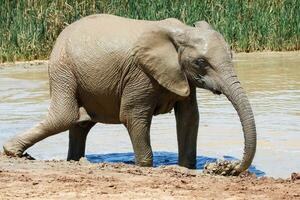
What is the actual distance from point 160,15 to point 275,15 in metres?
2.95

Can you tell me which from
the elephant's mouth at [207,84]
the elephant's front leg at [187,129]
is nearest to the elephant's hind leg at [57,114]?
the elephant's front leg at [187,129]

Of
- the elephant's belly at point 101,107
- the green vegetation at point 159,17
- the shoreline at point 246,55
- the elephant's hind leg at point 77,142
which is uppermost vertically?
the elephant's belly at point 101,107

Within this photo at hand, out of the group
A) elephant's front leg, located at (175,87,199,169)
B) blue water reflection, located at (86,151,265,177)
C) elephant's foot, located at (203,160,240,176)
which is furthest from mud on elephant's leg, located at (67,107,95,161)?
elephant's foot, located at (203,160,240,176)

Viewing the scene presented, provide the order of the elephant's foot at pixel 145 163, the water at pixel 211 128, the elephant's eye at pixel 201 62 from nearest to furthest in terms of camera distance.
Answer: the elephant's eye at pixel 201 62 → the elephant's foot at pixel 145 163 → the water at pixel 211 128

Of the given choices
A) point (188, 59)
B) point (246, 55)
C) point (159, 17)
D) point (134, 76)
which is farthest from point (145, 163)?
point (159, 17)

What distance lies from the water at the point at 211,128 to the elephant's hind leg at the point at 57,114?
635 millimetres

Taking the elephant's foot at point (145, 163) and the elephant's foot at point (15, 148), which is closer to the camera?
the elephant's foot at point (145, 163)

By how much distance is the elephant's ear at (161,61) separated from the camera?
934 centimetres

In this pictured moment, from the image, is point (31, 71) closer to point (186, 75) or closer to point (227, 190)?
point (186, 75)

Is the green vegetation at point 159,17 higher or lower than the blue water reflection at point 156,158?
lower

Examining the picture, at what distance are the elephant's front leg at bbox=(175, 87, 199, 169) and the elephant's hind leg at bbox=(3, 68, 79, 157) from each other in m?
1.08

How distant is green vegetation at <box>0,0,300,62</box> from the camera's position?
22344 millimetres

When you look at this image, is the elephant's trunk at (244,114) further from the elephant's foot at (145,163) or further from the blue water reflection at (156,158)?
the blue water reflection at (156,158)

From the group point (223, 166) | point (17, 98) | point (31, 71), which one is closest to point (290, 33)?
point (31, 71)
